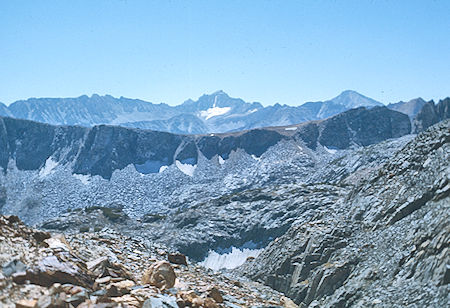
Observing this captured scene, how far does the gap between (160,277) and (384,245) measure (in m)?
15.0

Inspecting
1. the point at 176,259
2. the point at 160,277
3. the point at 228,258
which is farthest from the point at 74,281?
the point at 228,258

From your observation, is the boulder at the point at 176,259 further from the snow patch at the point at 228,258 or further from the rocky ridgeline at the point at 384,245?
the snow patch at the point at 228,258

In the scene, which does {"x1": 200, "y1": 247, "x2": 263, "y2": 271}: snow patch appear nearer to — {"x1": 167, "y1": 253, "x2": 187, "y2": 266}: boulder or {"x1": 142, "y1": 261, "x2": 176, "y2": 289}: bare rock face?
{"x1": 167, "y1": 253, "x2": 187, "y2": 266}: boulder

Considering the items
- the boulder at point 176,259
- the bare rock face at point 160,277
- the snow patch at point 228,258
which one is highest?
the bare rock face at point 160,277

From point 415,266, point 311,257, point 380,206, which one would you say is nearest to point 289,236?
point 311,257

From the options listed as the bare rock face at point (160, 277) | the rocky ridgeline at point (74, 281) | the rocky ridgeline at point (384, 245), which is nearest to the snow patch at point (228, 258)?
the rocky ridgeline at point (384, 245)

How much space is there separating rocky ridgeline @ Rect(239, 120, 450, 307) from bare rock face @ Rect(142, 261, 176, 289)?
942 cm

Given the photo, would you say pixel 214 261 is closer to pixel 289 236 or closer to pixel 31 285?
pixel 289 236

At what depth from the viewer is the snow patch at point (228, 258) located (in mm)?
94488

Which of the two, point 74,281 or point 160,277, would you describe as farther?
point 160,277

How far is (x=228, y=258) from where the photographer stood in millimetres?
97438

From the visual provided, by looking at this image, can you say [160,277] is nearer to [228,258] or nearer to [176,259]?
[176,259]

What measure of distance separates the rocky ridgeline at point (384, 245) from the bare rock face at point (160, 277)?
30.9ft

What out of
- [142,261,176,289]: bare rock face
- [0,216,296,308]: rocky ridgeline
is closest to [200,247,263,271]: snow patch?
[0,216,296,308]: rocky ridgeline
